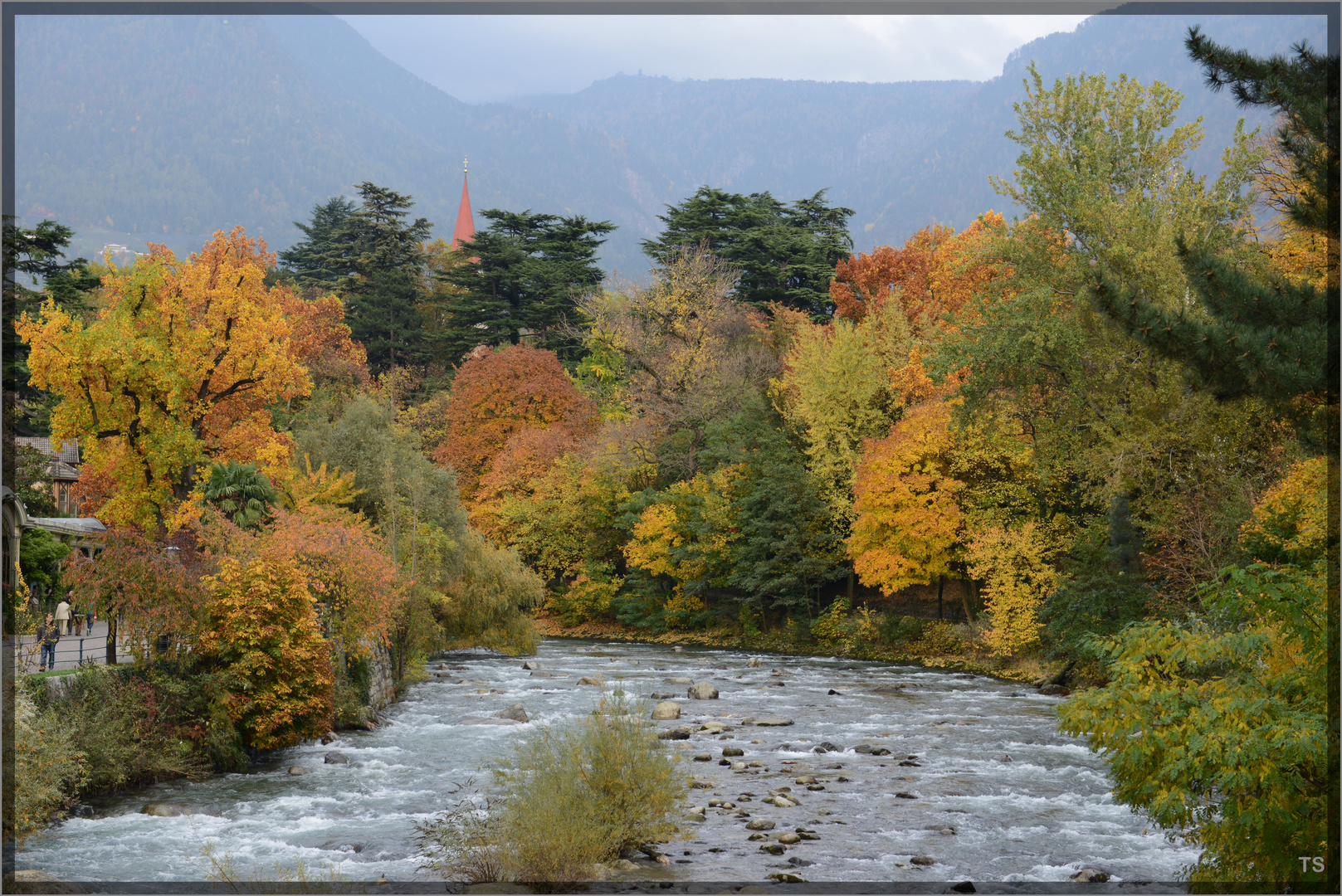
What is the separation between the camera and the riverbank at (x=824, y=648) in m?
32.6

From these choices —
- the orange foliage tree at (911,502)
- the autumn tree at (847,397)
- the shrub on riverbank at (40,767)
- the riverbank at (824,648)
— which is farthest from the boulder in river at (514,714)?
the autumn tree at (847,397)

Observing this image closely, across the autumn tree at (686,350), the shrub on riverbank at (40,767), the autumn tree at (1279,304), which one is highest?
the autumn tree at (686,350)

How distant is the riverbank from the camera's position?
3256 centimetres

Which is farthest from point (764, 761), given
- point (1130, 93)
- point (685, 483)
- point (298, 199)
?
point (298, 199)

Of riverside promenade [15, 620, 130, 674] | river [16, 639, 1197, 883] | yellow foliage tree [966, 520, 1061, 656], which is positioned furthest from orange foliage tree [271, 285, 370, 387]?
yellow foliage tree [966, 520, 1061, 656]

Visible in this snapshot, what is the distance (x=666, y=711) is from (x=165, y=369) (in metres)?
15.9

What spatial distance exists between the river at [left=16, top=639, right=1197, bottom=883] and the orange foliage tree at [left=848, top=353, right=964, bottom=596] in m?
7.81

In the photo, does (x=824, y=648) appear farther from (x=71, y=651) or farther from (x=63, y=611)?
(x=71, y=651)

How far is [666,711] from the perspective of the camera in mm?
25375

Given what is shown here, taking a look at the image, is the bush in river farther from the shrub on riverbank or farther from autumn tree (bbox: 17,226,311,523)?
autumn tree (bbox: 17,226,311,523)

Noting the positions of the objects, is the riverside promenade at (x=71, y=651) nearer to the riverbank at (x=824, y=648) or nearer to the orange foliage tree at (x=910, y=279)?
the riverbank at (x=824, y=648)

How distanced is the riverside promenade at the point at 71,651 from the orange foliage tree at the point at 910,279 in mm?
31359

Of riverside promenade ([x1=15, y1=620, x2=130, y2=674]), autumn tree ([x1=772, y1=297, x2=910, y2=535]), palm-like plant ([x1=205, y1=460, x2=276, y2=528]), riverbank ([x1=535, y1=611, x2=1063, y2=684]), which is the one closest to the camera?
riverside promenade ([x1=15, y1=620, x2=130, y2=674])

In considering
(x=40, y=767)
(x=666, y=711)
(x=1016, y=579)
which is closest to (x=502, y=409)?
(x=1016, y=579)
